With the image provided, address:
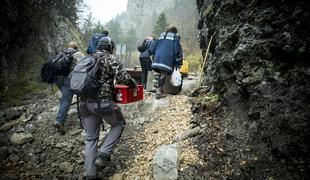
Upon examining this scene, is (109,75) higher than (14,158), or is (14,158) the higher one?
(109,75)

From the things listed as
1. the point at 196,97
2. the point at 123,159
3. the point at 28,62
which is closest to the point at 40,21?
the point at 28,62

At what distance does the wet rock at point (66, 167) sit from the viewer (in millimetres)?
5505

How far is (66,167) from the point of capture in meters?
5.57

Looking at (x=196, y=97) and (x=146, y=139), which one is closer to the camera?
(x=146, y=139)

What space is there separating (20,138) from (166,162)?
370 centimetres

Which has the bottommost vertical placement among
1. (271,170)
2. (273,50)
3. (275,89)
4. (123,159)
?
(123,159)

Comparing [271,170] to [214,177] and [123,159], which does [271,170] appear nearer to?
[214,177]

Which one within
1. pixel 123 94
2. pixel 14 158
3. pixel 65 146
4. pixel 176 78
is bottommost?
pixel 14 158

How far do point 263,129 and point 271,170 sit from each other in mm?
701

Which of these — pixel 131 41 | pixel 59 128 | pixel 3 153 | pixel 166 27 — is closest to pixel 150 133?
pixel 59 128

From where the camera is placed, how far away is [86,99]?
4781 millimetres

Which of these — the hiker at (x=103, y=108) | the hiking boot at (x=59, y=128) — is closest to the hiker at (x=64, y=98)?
the hiking boot at (x=59, y=128)

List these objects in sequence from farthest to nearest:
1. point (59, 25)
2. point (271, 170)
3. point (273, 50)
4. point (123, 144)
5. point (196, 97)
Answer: point (59, 25) < point (196, 97) < point (123, 144) < point (273, 50) < point (271, 170)

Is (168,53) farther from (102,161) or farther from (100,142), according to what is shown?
(102,161)
